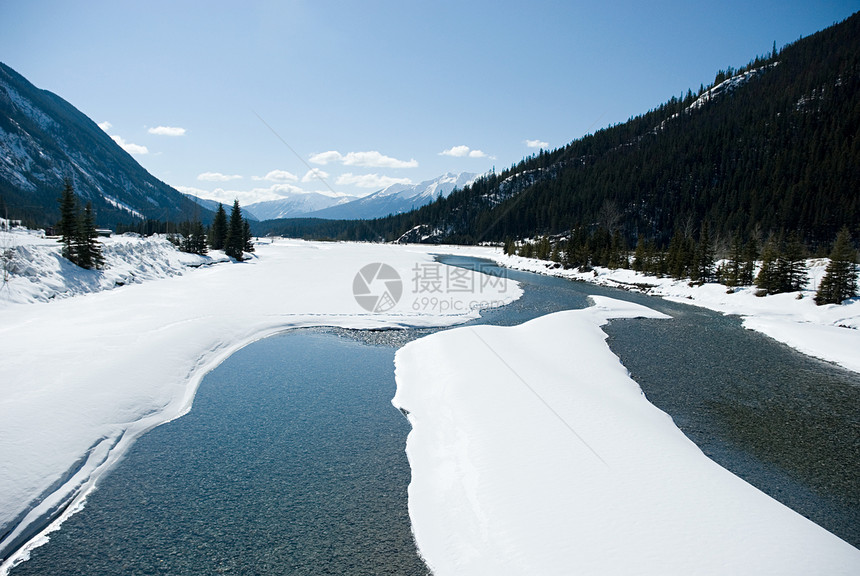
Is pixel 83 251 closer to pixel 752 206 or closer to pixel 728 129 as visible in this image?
pixel 752 206

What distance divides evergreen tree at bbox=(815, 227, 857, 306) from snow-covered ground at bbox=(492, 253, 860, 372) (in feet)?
1.80

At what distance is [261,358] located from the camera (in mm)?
13062

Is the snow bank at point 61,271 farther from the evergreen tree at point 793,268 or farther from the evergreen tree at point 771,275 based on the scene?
the evergreen tree at point 793,268

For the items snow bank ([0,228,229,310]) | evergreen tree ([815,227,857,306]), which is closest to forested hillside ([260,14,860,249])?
evergreen tree ([815,227,857,306])

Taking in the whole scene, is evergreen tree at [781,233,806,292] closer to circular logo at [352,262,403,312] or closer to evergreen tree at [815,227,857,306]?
evergreen tree at [815,227,857,306]

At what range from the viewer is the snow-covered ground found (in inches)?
624

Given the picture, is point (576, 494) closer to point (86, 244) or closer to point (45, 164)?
point (86, 244)

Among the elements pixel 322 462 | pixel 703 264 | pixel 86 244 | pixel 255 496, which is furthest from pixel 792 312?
pixel 86 244

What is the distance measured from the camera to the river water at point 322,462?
197 inches

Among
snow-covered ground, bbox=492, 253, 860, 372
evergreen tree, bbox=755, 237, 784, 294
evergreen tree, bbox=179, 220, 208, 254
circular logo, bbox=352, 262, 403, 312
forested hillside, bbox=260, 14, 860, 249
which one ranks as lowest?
snow-covered ground, bbox=492, 253, 860, 372

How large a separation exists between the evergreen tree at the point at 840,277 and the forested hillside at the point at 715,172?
29.0 meters

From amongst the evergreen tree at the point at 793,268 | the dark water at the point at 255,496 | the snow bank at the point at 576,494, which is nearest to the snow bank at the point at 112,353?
the dark water at the point at 255,496

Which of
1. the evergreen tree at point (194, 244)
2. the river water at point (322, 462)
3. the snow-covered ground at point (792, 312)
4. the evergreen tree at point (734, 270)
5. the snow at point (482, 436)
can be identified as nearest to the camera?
the snow at point (482, 436)

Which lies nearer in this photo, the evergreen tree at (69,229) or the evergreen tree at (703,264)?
the evergreen tree at (69,229)
